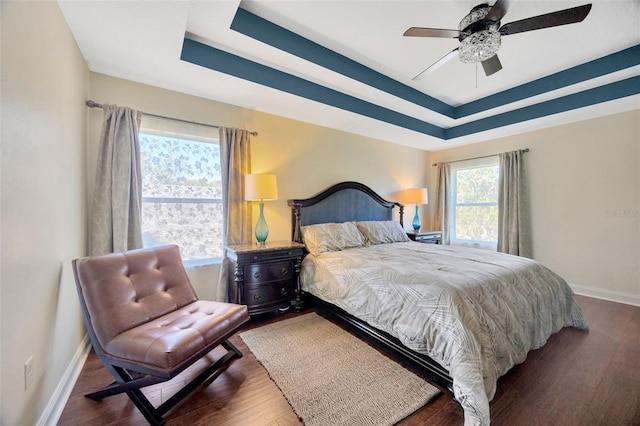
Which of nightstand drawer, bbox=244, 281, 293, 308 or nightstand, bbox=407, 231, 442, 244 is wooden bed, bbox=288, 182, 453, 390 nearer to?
nightstand drawer, bbox=244, 281, 293, 308

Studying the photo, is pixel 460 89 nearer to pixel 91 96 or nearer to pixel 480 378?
pixel 480 378

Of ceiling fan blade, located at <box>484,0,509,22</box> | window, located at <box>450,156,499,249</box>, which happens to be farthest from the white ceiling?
window, located at <box>450,156,499,249</box>

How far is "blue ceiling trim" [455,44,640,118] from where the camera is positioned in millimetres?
2504

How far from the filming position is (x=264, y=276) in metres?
2.71

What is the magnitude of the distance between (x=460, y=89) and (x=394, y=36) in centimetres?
159

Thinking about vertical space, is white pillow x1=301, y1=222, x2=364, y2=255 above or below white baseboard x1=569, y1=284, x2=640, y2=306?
above

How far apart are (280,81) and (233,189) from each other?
1313 mm

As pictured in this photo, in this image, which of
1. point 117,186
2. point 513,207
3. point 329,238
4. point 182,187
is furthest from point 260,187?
point 513,207

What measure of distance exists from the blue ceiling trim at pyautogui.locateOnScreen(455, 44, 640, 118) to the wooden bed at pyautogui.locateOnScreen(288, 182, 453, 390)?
1982mm

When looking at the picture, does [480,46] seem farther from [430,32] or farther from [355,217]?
[355,217]

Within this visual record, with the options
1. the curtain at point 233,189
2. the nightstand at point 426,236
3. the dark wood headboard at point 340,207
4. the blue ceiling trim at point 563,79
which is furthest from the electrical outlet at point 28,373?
the blue ceiling trim at point 563,79

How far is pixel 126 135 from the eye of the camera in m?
2.34

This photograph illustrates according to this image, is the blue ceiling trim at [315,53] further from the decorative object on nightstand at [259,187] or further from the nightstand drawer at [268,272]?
the nightstand drawer at [268,272]

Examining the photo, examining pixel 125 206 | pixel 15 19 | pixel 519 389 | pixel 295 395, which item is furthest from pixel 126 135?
pixel 519 389
